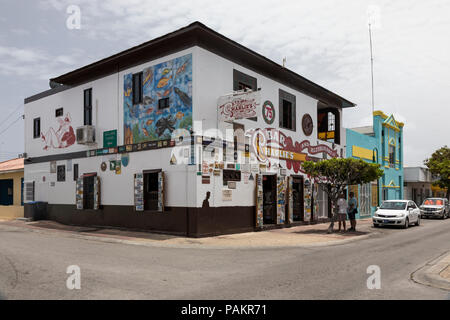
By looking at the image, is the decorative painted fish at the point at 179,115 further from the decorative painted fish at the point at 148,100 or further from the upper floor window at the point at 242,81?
the upper floor window at the point at 242,81

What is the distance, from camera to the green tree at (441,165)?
1614 inches

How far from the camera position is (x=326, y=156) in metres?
24.2

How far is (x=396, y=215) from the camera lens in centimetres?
2052

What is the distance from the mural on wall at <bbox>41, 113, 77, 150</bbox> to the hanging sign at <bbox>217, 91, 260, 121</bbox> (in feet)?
29.0

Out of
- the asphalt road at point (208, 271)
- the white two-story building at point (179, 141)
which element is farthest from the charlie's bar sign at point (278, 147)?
the asphalt road at point (208, 271)

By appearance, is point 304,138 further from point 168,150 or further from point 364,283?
point 364,283

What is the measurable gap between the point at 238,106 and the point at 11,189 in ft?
74.8

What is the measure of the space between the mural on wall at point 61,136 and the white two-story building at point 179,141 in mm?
55

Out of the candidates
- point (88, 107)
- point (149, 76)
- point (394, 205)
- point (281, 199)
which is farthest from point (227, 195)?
point (394, 205)

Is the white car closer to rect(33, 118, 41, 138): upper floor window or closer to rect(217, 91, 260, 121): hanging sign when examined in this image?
rect(217, 91, 260, 121): hanging sign

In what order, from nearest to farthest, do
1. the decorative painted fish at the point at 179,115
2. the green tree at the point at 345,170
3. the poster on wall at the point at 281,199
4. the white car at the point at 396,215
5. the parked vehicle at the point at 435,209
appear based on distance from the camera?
the decorative painted fish at the point at 179,115
the green tree at the point at 345,170
the poster on wall at the point at 281,199
the white car at the point at 396,215
the parked vehicle at the point at 435,209

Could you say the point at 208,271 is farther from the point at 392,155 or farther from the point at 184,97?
the point at 392,155

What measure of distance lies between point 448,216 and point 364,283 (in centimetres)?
2843

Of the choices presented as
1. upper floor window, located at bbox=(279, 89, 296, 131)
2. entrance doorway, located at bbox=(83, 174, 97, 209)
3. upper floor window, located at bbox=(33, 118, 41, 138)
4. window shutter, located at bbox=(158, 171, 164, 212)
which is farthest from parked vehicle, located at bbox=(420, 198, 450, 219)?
upper floor window, located at bbox=(33, 118, 41, 138)
